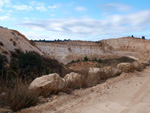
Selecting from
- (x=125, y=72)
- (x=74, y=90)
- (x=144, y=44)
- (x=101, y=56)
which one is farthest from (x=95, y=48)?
(x=74, y=90)

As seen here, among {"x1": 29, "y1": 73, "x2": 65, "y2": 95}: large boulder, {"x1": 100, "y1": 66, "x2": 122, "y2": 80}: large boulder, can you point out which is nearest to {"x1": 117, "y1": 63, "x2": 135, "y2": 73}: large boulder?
{"x1": 100, "y1": 66, "x2": 122, "y2": 80}: large boulder

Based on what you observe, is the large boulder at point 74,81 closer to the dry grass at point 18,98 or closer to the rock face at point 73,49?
the dry grass at point 18,98

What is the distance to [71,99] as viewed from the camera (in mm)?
5832

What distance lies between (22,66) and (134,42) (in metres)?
56.4

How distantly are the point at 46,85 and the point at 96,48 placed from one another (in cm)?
5890

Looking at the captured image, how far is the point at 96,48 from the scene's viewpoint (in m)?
64.1

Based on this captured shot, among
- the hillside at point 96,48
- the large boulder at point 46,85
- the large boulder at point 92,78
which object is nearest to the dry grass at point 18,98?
the large boulder at point 46,85

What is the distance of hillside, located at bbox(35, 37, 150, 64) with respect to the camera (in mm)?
57928

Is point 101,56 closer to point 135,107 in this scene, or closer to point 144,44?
point 144,44

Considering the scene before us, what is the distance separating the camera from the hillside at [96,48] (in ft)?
190

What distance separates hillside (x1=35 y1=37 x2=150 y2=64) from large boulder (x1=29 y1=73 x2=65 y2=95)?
48.5m

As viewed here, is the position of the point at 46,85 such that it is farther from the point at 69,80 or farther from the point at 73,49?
the point at 73,49

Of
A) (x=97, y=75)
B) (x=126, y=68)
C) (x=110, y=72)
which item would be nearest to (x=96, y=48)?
(x=126, y=68)

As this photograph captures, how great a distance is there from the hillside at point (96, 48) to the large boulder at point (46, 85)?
159 feet
